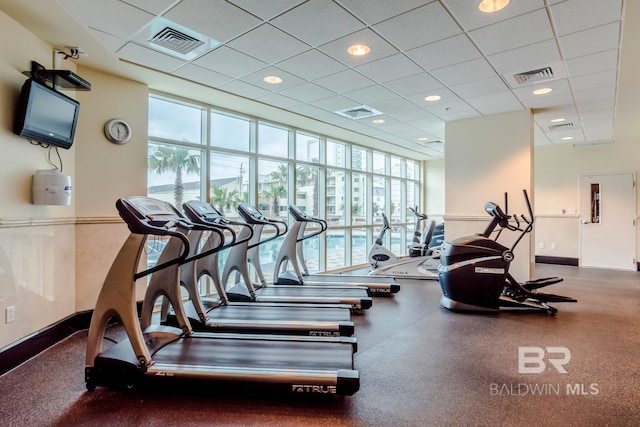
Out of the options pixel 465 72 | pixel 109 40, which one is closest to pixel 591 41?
pixel 465 72

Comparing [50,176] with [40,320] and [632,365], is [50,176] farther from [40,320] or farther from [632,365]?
[632,365]

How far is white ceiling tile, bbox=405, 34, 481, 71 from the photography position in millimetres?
3363

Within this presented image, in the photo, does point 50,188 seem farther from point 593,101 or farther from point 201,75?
point 593,101

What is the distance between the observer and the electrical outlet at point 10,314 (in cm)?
272

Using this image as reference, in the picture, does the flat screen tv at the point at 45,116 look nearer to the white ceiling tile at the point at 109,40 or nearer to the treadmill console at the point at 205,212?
the white ceiling tile at the point at 109,40

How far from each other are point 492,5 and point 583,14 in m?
0.83

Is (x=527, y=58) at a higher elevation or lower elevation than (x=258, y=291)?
higher

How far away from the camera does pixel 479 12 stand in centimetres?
286

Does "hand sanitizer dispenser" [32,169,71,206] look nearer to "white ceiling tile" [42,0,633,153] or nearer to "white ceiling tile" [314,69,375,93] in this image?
"white ceiling tile" [42,0,633,153]

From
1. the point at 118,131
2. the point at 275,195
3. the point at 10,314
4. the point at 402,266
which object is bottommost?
the point at 402,266

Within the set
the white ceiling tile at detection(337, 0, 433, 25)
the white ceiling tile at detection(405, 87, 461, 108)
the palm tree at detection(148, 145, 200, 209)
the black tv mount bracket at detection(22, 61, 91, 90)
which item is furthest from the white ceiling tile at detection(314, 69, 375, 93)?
the black tv mount bracket at detection(22, 61, 91, 90)

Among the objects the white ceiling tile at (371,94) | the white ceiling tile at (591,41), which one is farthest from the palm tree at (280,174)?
the white ceiling tile at (591,41)

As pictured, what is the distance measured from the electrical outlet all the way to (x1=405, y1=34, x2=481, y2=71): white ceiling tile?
13.9ft

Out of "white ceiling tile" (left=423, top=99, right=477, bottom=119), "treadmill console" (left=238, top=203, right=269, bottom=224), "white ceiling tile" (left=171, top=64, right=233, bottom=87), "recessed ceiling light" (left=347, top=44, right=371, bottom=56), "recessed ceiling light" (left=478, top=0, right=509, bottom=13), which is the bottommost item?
"treadmill console" (left=238, top=203, right=269, bottom=224)
